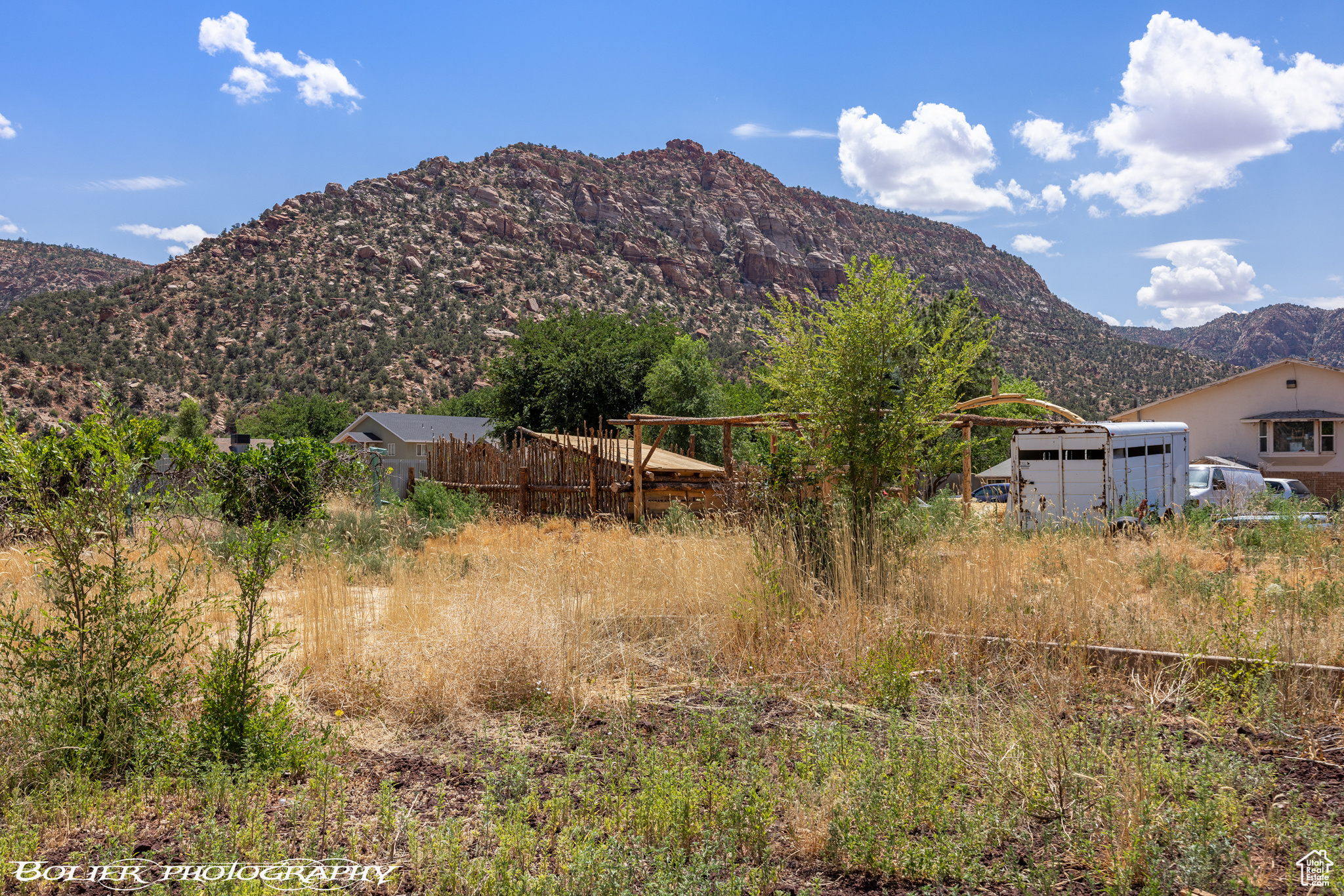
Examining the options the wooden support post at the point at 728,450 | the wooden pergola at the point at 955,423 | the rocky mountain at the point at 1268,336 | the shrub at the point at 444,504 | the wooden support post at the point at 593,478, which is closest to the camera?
the wooden pergola at the point at 955,423

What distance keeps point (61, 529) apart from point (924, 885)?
4.25 metres

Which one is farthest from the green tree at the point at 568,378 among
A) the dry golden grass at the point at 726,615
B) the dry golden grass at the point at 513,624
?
the dry golden grass at the point at 726,615

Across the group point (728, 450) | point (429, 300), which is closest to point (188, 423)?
point (429, 300)

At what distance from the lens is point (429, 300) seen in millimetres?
61938

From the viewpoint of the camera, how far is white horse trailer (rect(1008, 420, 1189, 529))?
42.0ft

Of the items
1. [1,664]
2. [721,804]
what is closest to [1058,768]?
[721,804]

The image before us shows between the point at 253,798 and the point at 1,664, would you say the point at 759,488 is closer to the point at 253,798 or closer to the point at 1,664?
the point at 253,798

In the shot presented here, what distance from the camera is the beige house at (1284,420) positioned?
30.0 m

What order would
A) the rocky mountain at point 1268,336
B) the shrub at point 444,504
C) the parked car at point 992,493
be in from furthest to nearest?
1. the rocky mountain at point 1268,336
2. the parked car at point 992,493
3. the shrub at point 444,504

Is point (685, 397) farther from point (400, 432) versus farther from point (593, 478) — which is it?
point (400, 432)

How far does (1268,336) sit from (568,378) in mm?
147429

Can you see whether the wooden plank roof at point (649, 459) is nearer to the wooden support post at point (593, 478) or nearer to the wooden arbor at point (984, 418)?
the wooden support post at point (593, 478)

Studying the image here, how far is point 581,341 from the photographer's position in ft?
88.1

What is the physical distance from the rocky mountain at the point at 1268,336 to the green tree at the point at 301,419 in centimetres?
12054
